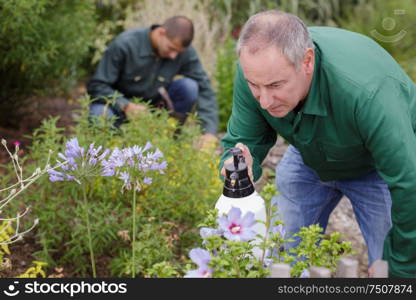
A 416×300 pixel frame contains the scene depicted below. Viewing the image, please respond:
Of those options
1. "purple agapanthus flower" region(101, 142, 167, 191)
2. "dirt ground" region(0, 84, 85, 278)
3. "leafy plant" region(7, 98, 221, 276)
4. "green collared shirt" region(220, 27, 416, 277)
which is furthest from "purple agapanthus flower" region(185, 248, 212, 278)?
"dirt ground" region(0, 84, 85, 278)

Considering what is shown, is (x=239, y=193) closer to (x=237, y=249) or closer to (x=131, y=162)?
(x=237, y=249)

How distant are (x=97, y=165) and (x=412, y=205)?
1.07 metres

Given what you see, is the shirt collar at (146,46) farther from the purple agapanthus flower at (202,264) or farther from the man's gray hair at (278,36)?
the purple agapanthus flower at (202,264)

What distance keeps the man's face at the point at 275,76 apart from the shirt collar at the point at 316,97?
71mm

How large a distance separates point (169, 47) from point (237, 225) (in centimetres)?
323

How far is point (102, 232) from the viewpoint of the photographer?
110 inches

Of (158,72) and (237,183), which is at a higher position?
(237,183)

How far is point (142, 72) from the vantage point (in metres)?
4.77

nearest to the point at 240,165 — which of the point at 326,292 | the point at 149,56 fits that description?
the point at 326,292

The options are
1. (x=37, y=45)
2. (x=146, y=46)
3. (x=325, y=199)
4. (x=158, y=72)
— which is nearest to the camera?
(x=325, y=199)

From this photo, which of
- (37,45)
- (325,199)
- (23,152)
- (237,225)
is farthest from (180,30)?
(237,225)

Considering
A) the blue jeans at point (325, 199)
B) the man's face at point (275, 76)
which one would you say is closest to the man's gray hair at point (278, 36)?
the man's face at point (275, 76)

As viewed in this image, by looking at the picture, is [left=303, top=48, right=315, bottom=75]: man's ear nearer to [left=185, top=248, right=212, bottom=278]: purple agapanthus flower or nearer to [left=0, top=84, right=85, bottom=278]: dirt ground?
[left=185, top=248, right=212, bottom=278]: purple agapanthus flower

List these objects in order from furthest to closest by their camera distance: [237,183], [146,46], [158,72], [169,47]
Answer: [158,72] → [146,46] → [169,47] → [237,183]
